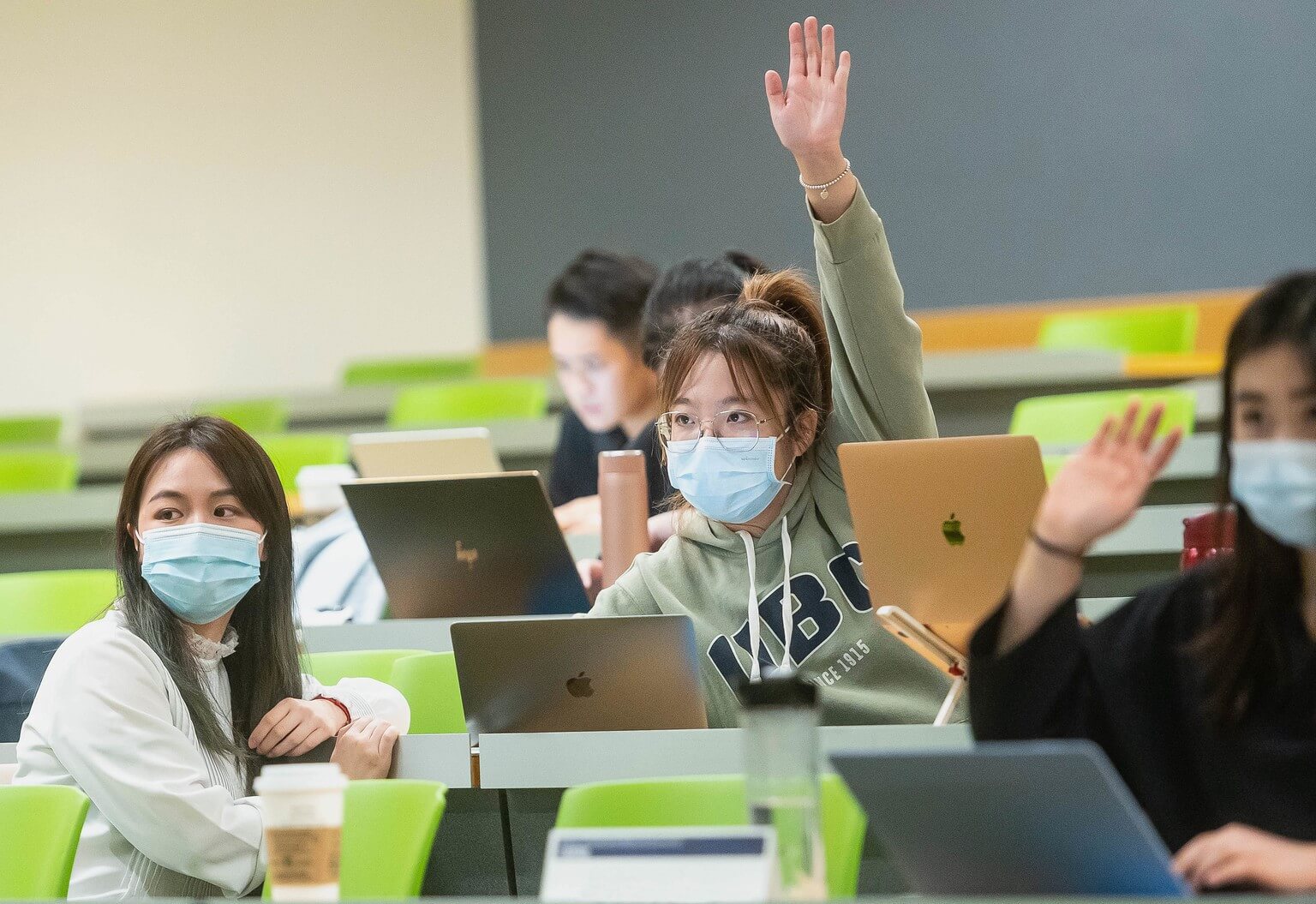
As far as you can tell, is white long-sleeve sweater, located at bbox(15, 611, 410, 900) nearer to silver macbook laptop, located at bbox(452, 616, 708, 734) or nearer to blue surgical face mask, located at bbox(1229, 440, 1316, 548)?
silver macbook laptop, located at bbox(452, 616, 708, 734)

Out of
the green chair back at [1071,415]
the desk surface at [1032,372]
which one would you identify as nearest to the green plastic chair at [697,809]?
the green chair back at [1071,415]

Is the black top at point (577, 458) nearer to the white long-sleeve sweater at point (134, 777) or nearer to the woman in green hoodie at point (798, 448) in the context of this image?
the woman in green hoodie at point (798, 448)

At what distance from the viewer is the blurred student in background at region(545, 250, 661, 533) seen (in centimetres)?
354

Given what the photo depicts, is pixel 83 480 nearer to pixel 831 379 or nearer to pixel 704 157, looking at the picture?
pixel 704 157

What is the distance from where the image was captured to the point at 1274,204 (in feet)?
19.0

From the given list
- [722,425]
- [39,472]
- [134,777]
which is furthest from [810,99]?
[39,472]

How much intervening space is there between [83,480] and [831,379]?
3.59 m

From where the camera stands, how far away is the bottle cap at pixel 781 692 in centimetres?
118

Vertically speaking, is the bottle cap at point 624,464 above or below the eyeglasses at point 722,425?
below

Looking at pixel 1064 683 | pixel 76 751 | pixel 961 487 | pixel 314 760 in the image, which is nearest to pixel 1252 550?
pixel 1064 683

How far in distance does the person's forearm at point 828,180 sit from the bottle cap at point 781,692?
43.9 inches

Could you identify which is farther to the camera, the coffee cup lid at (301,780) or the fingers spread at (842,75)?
the fingers spread at (842,75)

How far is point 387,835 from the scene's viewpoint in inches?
62.1

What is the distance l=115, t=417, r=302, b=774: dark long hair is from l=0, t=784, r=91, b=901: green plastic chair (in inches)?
10.7
